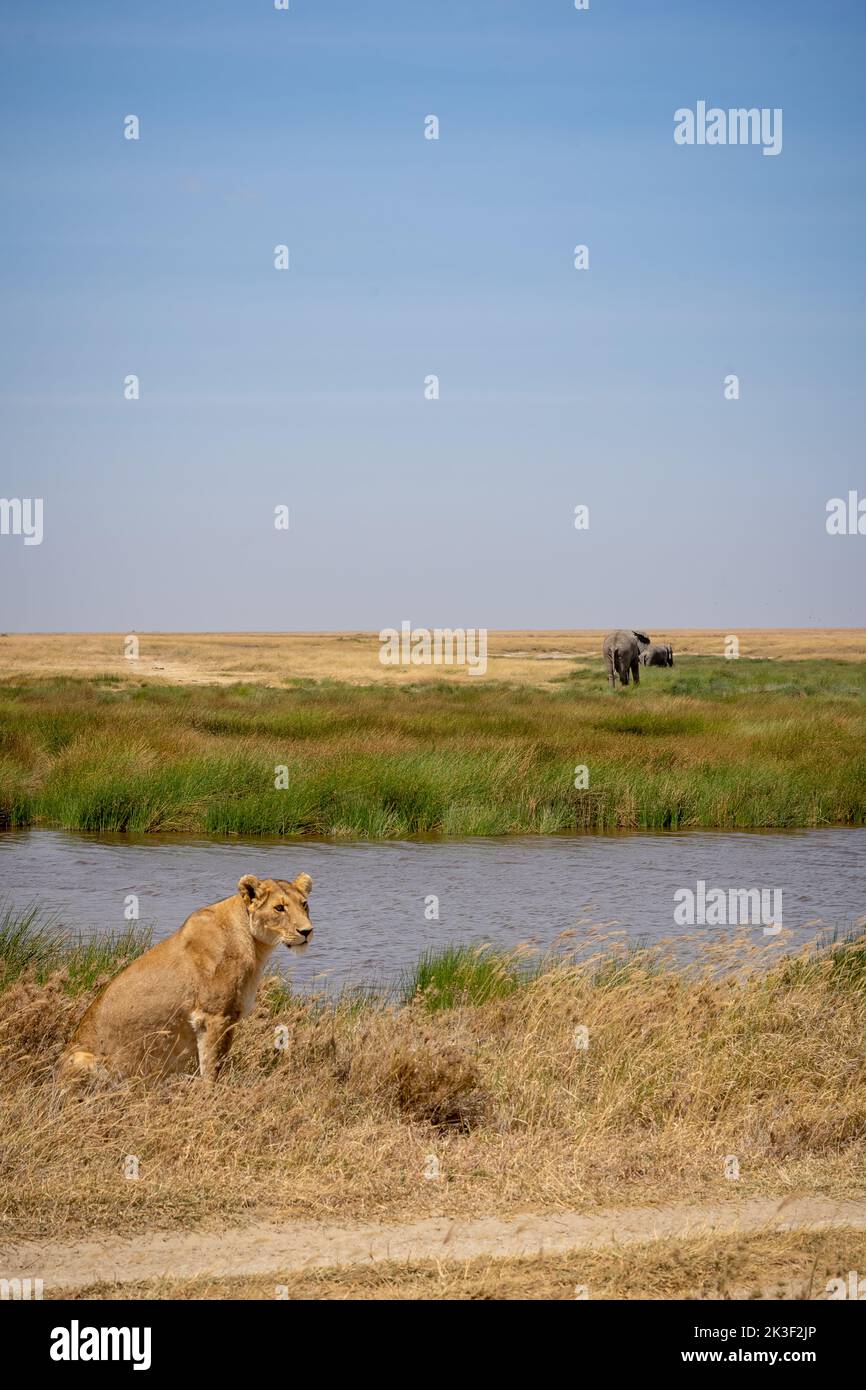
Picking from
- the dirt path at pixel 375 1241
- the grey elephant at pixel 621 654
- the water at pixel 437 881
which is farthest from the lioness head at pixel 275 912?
the grey elephant at pixel 621 654

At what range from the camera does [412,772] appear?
24.0m

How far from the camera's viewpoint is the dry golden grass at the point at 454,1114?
21.4 feet

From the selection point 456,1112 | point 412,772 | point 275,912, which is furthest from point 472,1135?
point 412,772

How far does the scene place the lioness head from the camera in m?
7.12

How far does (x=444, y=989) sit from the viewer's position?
35.3ft

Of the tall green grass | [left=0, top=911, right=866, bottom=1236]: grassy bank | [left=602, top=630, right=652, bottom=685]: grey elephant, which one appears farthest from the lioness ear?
[left=602, top=630, right=652, bottom=685]: grey elephant

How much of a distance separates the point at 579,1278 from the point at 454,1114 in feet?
6.99

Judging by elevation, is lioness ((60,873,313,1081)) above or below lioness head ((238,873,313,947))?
below

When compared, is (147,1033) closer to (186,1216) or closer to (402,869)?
(186,1216)

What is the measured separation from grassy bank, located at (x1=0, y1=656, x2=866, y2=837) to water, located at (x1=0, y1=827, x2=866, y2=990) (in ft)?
2.27

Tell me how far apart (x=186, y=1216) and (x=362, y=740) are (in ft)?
68.3

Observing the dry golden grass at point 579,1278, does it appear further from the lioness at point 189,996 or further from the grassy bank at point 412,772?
the grassy bank at point 412,772

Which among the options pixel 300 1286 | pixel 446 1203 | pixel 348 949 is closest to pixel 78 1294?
pixel 300 1286

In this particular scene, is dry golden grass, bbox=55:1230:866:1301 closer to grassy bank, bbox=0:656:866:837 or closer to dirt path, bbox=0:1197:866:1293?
dirt path, bbox=0:1197:866:1293
